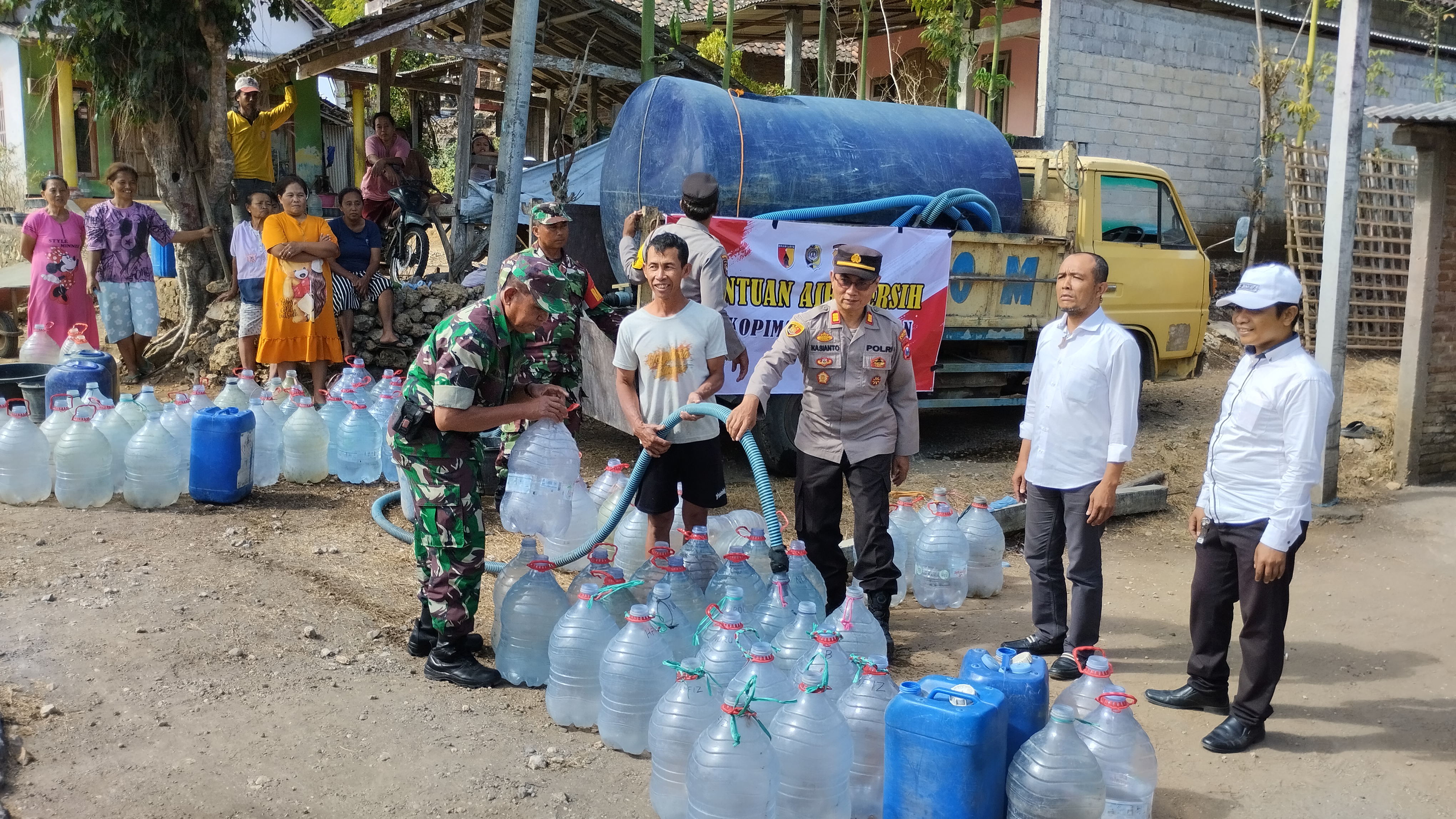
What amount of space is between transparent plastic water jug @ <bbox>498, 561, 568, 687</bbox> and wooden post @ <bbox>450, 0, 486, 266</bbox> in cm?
798

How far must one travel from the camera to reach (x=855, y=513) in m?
4.79

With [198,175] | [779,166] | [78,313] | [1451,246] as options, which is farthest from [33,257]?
[1451,246]

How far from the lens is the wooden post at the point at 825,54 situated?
15688mm

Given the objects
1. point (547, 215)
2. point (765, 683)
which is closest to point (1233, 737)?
point (765, 683)

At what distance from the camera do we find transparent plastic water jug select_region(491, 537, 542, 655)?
4.42m

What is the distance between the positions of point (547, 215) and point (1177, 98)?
12.5 m

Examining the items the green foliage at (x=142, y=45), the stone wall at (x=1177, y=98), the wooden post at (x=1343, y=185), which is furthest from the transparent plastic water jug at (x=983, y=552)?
the stone wall at (x=1177, y=98)

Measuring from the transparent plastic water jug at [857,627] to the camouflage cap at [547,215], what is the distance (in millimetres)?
2808

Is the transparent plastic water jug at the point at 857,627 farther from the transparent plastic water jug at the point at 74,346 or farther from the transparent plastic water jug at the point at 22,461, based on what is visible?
the transparent plastic water jug at the point at 74,346

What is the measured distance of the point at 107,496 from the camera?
255 inches

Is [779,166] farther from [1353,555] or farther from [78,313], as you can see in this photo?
[78,313]

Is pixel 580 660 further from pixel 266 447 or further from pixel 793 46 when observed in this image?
pixel 793 46

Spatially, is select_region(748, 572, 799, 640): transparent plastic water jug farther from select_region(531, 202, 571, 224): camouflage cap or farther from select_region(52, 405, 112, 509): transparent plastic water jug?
select_region(52, 405, 112, 509): transparent plastic water jug

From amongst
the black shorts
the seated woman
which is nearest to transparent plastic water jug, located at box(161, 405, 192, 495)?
the seated woman
